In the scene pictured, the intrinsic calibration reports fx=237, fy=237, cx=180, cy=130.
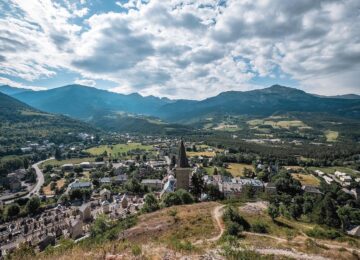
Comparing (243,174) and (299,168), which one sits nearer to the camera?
(243,174)

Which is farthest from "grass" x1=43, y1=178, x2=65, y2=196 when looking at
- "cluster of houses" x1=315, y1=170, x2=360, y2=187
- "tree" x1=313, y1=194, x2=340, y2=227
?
"cluster of houses" x1=315, y1=170, x2=360, y2=187

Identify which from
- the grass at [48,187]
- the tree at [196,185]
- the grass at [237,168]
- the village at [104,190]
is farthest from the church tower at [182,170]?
the grass at [48,187]

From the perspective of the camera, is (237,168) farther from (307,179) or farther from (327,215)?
(327,215)

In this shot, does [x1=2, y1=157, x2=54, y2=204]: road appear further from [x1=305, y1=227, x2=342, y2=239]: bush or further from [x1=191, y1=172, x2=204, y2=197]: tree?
[x1=305, y1=227, x2=342, y2=239]: bush

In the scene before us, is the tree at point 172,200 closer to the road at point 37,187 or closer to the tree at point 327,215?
the tree at point 327,215

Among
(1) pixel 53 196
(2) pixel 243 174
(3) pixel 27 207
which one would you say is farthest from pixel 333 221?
(1) pixel 53 196

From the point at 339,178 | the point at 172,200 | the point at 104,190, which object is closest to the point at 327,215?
the point at 172,200

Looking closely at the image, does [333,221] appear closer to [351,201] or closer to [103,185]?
[351,201]

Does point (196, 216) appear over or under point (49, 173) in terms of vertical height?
over
